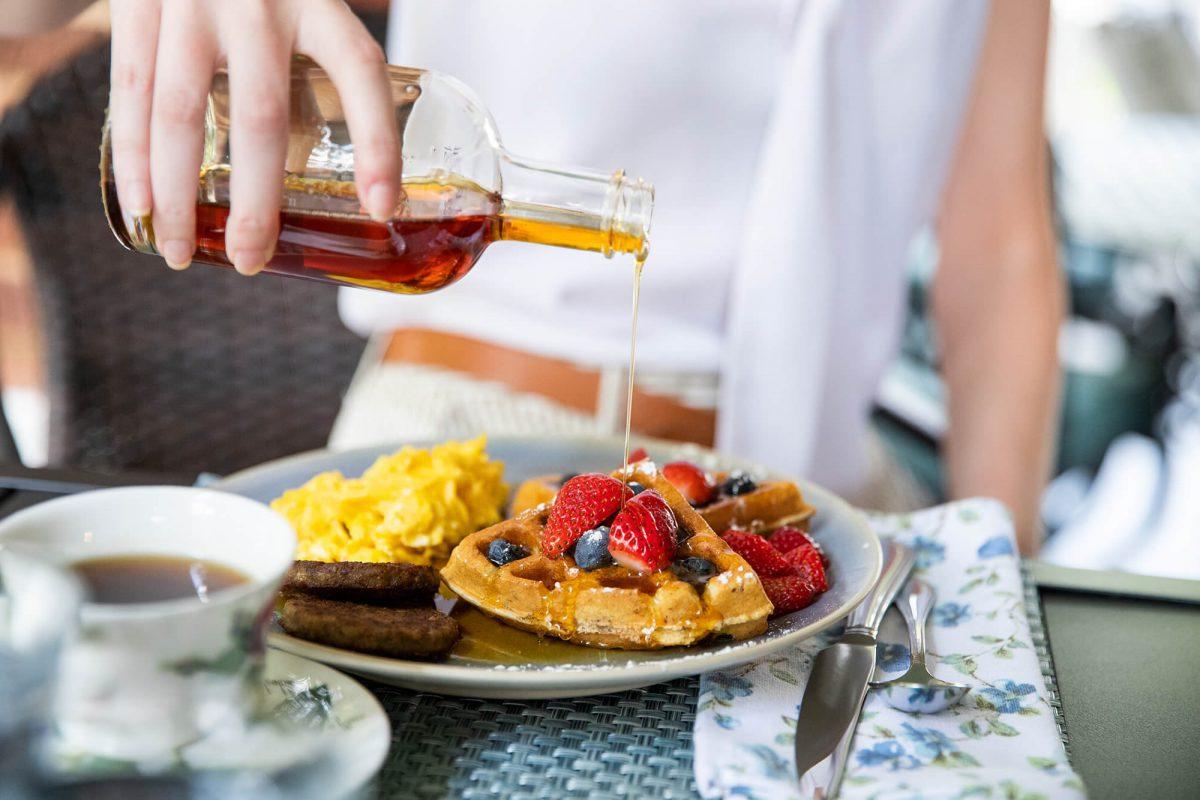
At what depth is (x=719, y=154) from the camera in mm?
1678

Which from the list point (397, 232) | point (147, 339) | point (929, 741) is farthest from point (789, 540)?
point (147, 339)

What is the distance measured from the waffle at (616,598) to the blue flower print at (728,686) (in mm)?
33

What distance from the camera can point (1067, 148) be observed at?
356 centimetres

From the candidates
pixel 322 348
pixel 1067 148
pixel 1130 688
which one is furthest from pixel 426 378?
pixel 1067 148

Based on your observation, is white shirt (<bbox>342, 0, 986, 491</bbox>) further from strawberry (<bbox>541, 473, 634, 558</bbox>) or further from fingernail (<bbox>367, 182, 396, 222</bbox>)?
fingernail (<bbox>367, 182, 396, 222</bbox>)

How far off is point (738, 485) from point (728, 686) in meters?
0.29

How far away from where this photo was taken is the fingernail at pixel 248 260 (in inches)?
32.5

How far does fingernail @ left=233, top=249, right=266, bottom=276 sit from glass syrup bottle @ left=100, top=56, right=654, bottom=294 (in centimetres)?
6

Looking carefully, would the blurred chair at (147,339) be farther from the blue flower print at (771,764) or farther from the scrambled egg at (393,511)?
the blue flower print at (771,764)

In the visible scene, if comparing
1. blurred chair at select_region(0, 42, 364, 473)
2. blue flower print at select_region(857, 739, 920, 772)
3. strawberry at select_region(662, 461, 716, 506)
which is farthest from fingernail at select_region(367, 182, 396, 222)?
blurred chair at select_region(0, 42, 364, 473)

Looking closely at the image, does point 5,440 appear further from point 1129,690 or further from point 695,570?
point 1129,690

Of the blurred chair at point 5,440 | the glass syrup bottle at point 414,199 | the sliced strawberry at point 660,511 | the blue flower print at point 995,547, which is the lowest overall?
the blurred chair at point 5,440

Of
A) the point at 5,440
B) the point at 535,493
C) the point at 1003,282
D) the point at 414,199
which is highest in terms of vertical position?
the point at 414,199

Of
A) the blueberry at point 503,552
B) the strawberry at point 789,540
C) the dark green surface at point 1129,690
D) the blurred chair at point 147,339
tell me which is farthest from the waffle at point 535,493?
the blurred chair at point 147,339
